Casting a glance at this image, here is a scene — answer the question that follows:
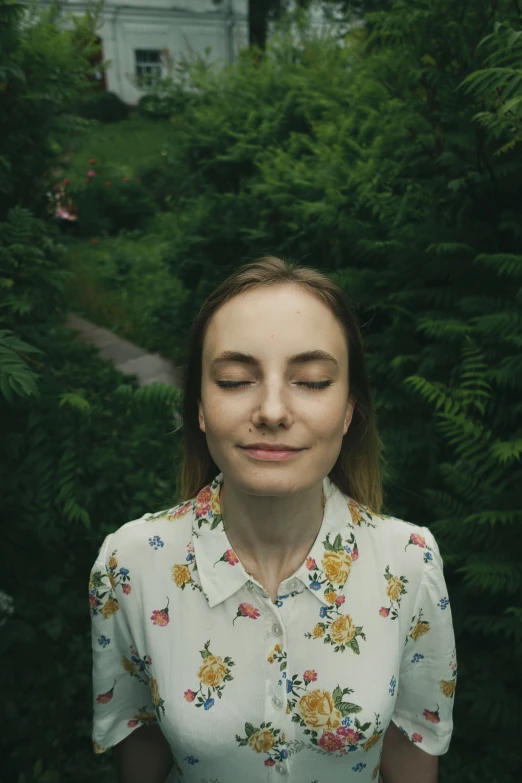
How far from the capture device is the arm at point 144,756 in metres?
1.81

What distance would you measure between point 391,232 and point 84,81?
95.0 inches

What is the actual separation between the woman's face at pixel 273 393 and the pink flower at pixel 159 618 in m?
0.41

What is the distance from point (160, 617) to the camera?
1.56 metres

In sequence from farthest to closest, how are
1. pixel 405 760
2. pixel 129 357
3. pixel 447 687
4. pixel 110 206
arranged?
pixel 110 206, pixel 129 357, pixel 405 760, pixel 447 687

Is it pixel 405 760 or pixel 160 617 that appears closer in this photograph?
pixel 160 617

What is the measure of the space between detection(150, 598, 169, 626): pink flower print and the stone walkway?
4866mm

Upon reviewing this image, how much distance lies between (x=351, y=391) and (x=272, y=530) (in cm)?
41

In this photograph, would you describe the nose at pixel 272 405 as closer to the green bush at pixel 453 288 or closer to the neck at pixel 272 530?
the neck at pixel 272 530

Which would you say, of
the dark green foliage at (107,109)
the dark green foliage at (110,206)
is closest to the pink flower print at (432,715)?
the dark green foliage at (110,206)

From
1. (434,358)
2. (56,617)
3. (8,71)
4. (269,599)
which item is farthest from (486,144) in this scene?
(56,617)

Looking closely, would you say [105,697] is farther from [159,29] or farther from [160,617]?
[159,29]

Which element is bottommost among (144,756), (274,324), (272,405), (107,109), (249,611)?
(144,756)

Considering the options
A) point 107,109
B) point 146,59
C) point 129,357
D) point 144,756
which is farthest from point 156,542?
point 146,59

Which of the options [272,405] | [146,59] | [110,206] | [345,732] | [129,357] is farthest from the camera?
[146,59]
